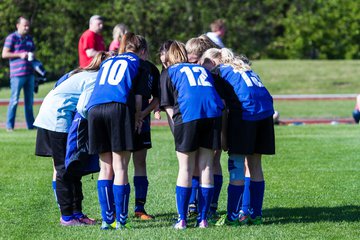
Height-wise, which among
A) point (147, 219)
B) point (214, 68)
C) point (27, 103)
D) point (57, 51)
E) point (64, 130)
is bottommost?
point (57, 51)

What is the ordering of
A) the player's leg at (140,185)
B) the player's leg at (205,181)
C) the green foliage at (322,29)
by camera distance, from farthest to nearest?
1. the green foliage at (322,29)
2. the player's leg at (140,185)
3. the player's leg at (205,181)

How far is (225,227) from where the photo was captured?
Answer: 24.9 ft

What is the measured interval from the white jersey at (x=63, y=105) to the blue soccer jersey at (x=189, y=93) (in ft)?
2.43

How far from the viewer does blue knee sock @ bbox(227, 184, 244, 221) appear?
777 centimetres

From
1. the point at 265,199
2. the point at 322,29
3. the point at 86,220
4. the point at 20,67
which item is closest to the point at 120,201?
the point at 86,220

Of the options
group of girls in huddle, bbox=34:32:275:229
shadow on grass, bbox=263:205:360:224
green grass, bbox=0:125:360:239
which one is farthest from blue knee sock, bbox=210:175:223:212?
shadow on grass, bbox=263:205:360:224

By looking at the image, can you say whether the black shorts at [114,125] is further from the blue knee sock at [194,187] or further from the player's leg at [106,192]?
the blue knee sock at [194,187]

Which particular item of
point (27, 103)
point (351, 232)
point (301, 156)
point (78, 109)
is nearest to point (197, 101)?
point (78, 109)

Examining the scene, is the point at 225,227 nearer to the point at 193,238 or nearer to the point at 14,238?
the point at 193,238

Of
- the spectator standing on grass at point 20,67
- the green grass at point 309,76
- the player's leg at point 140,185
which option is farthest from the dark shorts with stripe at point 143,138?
the green grass at point 309,76

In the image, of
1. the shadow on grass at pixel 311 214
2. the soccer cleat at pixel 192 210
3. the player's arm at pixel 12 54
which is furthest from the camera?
the player's arm at pixel 12 54

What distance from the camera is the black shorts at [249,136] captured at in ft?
25.2

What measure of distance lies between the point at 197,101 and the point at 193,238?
49.1 inches

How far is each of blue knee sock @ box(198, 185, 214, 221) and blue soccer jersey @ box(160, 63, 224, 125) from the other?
0.66 m
